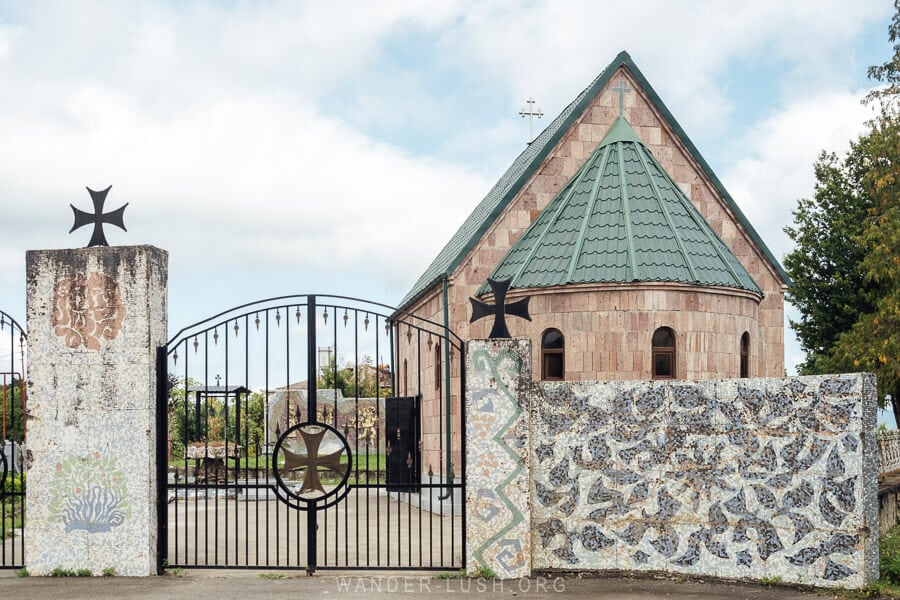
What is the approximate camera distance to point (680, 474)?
11.1 m

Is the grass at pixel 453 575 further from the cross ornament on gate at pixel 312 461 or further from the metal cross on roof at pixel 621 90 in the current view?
the metal cross on roof at pixel 621 90

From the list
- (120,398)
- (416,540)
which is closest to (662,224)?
(416,540)

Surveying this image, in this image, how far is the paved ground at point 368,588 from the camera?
10391mm

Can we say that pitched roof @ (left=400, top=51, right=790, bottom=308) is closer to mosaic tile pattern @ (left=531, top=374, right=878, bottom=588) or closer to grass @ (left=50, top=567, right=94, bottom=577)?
mosaic tile pattern @ (left=531, top=374, right=878, bottom=588)

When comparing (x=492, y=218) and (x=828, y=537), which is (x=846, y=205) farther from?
(x=828, y=537)

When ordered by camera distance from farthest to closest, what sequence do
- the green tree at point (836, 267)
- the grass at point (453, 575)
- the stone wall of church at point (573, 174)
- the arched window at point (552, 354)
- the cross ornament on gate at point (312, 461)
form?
the green tree at point (836, 267), the stone wall of church at point (573, 174), the arched window at point (552, 354), the cross ornament on gate at point (312, 461), the grass at point (453, 575)

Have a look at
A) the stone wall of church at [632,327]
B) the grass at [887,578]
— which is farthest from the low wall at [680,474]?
the stone wall of church at [632,327]

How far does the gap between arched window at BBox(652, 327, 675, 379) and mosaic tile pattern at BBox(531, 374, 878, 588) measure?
291 inches

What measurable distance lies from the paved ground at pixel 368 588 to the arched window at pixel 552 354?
25.8 feet

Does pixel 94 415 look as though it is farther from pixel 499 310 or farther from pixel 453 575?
pixel 499 310

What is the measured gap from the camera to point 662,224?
19.3 metres

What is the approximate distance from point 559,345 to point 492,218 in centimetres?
320

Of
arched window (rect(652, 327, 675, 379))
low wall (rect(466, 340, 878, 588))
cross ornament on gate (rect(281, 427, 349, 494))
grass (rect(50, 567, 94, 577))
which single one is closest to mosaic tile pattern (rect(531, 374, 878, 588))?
low wall (rect(466, 340, 878, 588))

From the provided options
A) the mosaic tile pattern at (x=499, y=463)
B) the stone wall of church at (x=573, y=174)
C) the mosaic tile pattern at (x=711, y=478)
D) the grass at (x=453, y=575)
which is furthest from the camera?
the stone wall of church at (x=573, y=174)
